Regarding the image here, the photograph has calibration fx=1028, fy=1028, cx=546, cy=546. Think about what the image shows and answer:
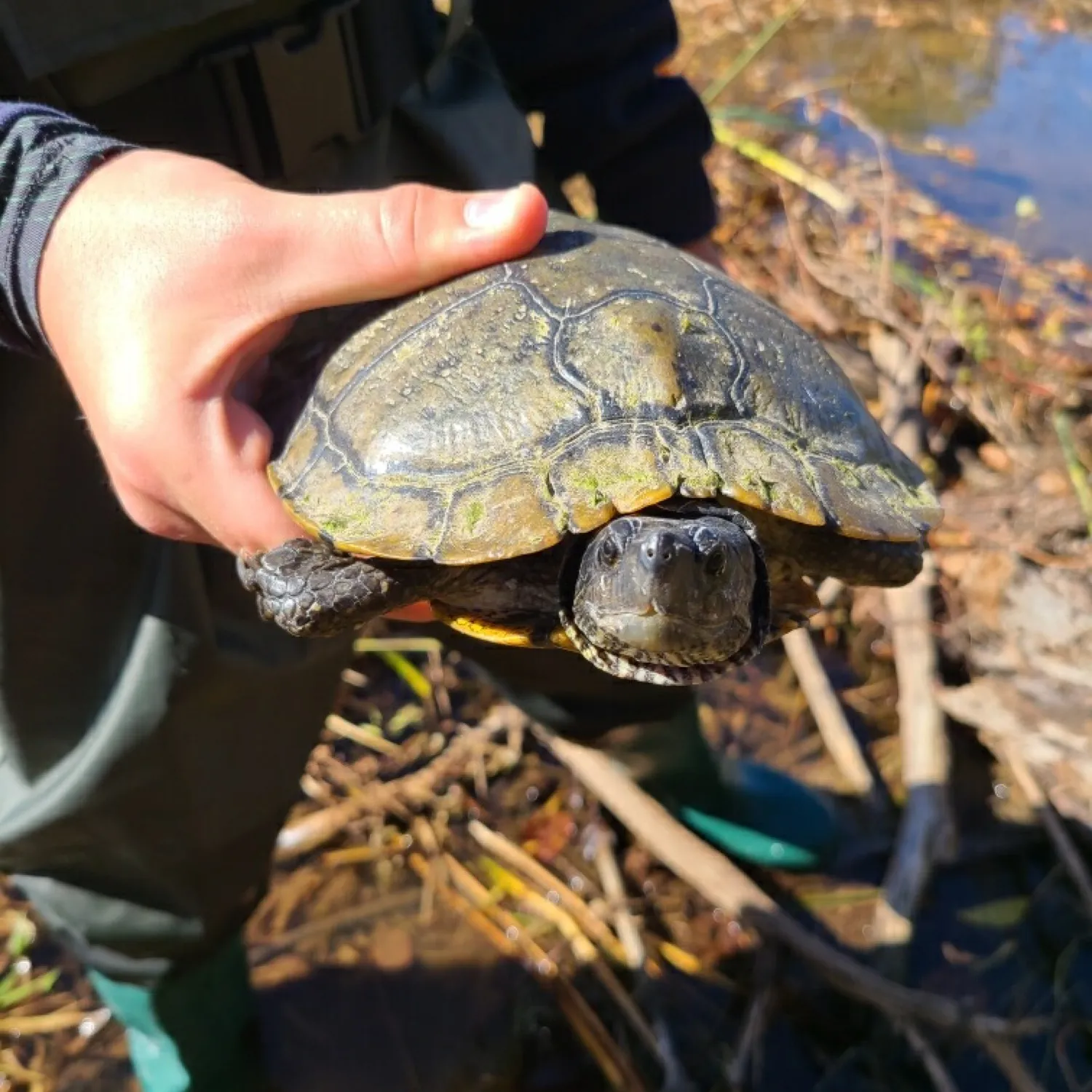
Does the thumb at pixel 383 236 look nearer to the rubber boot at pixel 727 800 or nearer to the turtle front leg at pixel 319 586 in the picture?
the turtle front leg at pixel 319 586

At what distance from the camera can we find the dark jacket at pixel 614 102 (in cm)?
176

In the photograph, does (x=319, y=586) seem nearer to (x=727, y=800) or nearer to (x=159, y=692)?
(x=159, y=692)

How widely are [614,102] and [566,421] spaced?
86 centimetres

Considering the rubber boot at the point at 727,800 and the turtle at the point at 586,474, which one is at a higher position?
the turtle at the point at 586,474

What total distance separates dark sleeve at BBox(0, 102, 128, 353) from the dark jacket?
88 centimetres

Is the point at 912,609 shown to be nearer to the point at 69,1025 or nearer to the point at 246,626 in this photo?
the point at 246,626

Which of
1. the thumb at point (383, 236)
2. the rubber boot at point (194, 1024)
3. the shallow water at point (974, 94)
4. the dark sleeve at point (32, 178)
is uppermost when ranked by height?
the dark sleeve at point (32, 178)

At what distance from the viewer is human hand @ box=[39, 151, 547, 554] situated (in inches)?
44.1

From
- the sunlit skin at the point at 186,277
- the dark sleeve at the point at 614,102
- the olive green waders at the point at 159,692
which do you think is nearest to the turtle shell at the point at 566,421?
the sunlit skin at the point at 186,277

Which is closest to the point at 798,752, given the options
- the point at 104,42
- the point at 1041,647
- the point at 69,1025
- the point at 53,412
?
the point at 1041,647

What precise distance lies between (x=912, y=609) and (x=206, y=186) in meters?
1.91

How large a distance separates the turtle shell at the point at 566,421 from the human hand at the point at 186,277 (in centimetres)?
13

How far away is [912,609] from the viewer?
8.06ft

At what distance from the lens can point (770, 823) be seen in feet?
7.09
